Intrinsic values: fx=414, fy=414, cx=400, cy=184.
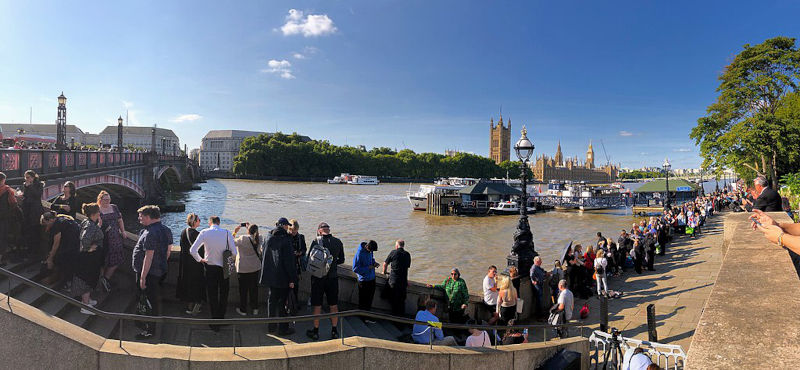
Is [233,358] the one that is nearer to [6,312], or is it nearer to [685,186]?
[6,312]

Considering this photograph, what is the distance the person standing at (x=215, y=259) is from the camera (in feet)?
18.4

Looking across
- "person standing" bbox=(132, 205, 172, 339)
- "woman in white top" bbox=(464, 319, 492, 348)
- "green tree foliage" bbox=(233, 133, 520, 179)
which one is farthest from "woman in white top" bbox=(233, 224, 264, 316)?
"green tree foliage" bbox=(233, 133, 520, 179)

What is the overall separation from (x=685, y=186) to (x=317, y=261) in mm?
45704

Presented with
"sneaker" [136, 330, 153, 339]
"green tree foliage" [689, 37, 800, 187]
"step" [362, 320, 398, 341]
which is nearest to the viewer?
"sneaker" [136, 330, 153, 339]

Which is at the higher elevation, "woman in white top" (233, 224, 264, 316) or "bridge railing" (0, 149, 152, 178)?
"bridge railing" (0, 149, 152, 178)

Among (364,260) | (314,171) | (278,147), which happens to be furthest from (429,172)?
(364,260)

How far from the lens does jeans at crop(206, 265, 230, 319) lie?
571 centimetres

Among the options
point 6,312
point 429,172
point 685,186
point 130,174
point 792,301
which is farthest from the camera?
point 429,172

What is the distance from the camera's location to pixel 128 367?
3781mm

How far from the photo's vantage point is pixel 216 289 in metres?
5.80

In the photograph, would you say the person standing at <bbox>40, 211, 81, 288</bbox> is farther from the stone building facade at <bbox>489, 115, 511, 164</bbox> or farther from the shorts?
the stone building facade at <bbox>489, 115, 511, 164</bbox>

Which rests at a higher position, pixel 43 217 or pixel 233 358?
pixel 43 217

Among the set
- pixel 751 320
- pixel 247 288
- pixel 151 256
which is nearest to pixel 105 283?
pixel 151 256

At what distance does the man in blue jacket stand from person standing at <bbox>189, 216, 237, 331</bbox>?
2.15m
